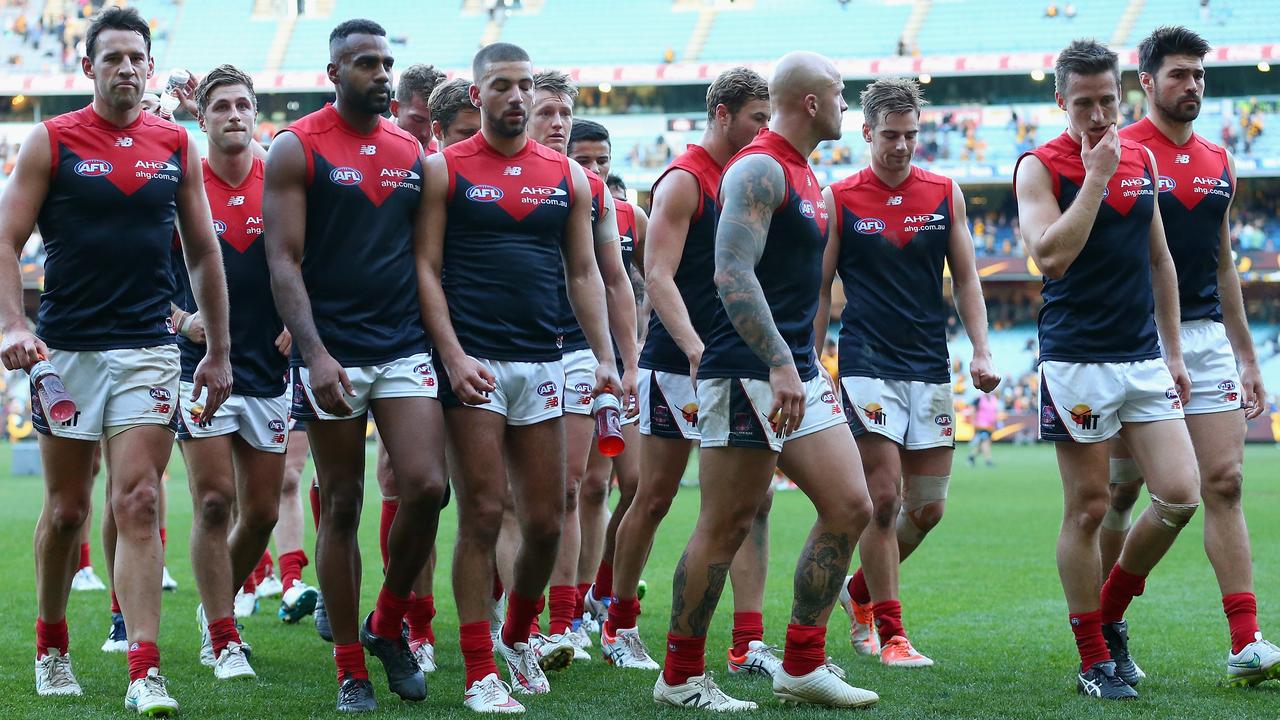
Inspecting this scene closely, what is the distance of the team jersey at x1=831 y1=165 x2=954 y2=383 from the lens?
268 inches

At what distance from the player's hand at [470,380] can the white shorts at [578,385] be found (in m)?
1.64

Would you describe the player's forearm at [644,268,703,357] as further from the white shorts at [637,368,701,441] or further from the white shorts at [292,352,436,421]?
the white shorts at [637,368,701,441]

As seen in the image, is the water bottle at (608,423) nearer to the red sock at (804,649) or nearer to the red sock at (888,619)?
the red sock at (804,649)

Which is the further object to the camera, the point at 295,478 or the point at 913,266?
the point at 295,478

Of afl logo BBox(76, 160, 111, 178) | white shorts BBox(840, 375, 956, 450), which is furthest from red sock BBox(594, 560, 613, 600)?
afl logo BBox(76, 160, 111, 178)

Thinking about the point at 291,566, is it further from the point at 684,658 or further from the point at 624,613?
the point at 684,658

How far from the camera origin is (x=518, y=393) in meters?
5.48

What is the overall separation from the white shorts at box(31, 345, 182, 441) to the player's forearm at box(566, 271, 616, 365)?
5.71ft

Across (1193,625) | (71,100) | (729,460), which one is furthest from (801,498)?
(71,100)

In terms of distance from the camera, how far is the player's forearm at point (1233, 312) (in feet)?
21.2

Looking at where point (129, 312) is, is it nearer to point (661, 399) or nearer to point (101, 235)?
point (101, 235)

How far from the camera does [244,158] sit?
689cm

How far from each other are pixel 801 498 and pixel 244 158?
44.6ft

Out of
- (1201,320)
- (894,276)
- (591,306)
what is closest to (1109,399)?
(1201,320)
